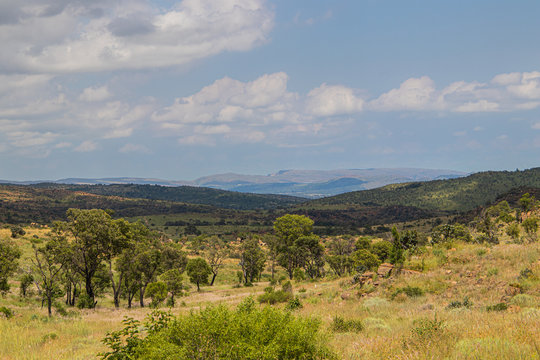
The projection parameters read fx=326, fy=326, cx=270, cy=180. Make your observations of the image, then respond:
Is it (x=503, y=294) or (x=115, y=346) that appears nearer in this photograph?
(x=115, y=346)

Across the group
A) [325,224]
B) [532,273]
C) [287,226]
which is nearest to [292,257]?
[287,226]

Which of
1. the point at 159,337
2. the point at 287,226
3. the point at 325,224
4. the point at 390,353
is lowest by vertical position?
the point at 325,224

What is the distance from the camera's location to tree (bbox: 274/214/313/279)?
5519 centimetres

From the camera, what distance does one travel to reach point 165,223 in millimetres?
153625

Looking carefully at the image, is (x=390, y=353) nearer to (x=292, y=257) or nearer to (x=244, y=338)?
(x=244, y=338)

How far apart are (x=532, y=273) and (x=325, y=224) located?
140 meters

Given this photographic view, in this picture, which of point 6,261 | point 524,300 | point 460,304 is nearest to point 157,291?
point 6,261

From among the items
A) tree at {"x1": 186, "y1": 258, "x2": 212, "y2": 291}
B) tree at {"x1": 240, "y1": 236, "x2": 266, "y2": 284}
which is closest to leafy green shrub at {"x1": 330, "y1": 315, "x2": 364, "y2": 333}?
tree at {"x1": 186, "y1": 258, "x2": 212, "y2": 291}

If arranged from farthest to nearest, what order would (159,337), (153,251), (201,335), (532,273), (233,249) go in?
(233,249) < (153,251) < (532,273) < (159,337) < (201,335)

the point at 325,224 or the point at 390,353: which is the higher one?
the point at 390,353

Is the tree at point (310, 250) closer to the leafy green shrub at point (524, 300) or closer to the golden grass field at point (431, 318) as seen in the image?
the golden grass field at point (431, 318)

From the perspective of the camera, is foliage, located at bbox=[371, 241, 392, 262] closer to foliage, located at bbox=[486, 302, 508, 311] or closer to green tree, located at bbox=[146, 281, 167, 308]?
green tree, located at bbox=[146, 281, 167, 308]

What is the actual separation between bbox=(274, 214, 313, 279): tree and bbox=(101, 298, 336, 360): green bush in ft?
152

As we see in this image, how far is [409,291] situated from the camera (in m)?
17.3
